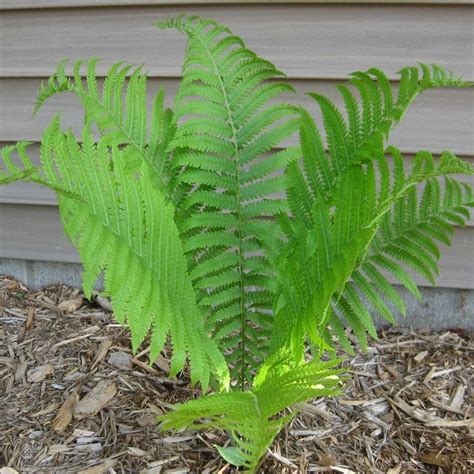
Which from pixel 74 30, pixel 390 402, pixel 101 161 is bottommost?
pixel 390 402

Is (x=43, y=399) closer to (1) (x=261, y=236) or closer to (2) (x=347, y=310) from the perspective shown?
(1) (x=261, y=236)

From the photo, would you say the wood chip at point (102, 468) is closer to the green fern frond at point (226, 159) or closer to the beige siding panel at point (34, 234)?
the green fern frond at point (226, 159)

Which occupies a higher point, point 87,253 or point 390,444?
point 87,253

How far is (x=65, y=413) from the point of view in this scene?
4.95 ft

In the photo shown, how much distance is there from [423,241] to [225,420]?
2.46 feet

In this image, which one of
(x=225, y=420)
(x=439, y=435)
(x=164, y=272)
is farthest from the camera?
(x=439, y=435)

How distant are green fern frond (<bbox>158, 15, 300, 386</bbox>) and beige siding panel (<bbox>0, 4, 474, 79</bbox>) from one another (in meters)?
0.45

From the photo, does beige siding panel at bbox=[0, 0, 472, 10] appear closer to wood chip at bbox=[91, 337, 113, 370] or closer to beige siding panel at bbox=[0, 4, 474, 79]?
beige siding panel at bbox=[0, 4, 474, 79]

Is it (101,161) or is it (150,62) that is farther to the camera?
(150,62)

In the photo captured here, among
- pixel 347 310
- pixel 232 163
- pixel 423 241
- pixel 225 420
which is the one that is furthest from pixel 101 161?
pixel 423 241

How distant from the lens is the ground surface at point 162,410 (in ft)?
4.57

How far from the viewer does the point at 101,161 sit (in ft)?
3.74

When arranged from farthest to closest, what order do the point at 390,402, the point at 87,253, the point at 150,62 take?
1. the point at 150,62
2. the point at 390,402
3. the point at 87,253

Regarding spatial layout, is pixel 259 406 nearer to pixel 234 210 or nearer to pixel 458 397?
pixel 234 210
